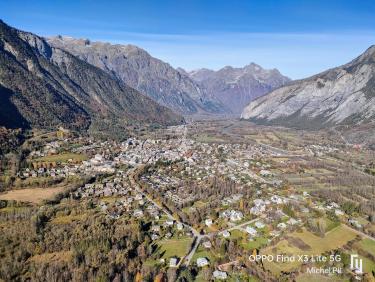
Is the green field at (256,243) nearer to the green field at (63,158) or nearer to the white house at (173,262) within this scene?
the white house at (173,262)

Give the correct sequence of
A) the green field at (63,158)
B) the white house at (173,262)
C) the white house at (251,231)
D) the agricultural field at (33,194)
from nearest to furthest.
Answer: the white house at (173,262) → the white house at (251,231) → the agricultural field at (33,194) → the green field at (63,158)

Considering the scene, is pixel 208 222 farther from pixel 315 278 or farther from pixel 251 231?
pixel 315 278

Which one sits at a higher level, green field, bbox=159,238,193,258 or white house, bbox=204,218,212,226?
white house, bbox=204,218,212,226

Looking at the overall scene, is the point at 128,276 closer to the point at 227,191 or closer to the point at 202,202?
the point at 202,202

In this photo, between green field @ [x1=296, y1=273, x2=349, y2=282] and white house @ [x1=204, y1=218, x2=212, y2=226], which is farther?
white house @ [x1=204, y1=218, x2=212, y2=226]

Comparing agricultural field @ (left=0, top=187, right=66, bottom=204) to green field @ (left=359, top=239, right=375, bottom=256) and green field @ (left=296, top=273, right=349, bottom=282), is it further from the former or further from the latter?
green field @ (left=359, top=239, right=375, bottom=256)

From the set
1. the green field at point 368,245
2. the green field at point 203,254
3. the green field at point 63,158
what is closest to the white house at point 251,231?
the green field at point 203,254

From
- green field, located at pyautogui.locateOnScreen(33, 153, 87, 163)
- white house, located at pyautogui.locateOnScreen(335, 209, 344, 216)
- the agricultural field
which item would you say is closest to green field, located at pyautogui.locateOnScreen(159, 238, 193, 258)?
the agricultural field

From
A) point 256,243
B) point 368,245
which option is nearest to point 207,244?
point 256,243

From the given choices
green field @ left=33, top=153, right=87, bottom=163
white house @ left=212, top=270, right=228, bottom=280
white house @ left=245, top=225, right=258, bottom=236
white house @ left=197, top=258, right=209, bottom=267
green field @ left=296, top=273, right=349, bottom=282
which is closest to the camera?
white house @ left=212, top=270, right=228, bottom=280

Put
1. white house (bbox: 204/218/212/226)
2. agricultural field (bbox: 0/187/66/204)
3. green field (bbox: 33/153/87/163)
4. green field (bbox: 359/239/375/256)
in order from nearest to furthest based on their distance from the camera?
green field (bbox: 359/239/375/256), white house (bbox: 204/218/212/226), agricultural field (bbox: 0/187/66/204), green field (bbox: 33/153/87/163)

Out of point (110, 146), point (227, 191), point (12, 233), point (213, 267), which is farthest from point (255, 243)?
point (110, 146)

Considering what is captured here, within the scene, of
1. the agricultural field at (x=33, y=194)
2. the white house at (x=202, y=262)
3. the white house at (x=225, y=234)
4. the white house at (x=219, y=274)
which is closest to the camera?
the white house at (x=219, y=274)
